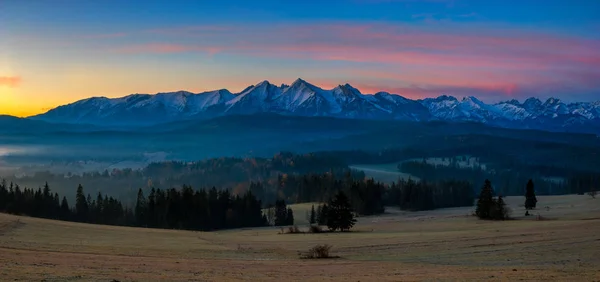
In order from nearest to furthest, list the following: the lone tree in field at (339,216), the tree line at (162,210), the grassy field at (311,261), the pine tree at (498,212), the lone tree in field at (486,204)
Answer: the grassy field at (311,261) → the lone tree in field at (339,216) → the pine tree at (498,212) → the lone tree in field at (486,204) → the tree line at (162,210)

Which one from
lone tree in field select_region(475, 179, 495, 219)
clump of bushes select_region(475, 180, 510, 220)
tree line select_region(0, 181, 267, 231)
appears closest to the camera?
clump of bushes select_region(475, 180, 510, 220)

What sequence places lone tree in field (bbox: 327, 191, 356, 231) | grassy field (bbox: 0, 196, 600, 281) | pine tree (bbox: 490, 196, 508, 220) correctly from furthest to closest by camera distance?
pine tree (bbox: 490, 196, 508, 220), lone tree in field (bbox: 327, 191, 356, 231), grassy field (bbox: 0, 196, 600, 281)

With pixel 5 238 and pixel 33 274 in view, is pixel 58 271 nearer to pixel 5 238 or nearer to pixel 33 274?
pixel 33 274

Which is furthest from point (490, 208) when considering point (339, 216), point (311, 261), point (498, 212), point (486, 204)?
point (311, 261)

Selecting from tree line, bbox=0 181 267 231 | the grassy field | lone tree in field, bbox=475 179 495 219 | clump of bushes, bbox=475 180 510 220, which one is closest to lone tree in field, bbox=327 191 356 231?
the grassy field

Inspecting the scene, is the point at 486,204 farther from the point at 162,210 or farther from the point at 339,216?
the point at 162,210

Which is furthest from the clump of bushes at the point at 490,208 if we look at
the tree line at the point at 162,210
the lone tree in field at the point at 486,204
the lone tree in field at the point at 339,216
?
the tree line at the point at 162,210

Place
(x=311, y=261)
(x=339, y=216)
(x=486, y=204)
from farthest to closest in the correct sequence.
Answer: (x=486, y=204) < (x=339, y=216) < (x=311, y=261)

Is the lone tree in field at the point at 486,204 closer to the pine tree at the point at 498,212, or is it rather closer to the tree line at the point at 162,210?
the pine tree at the point at 498,212

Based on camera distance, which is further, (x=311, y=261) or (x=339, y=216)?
(x=339, y=216)

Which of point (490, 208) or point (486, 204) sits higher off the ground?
point (486, 204)

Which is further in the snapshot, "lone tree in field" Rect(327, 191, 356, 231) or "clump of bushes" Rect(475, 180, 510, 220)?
"clump of bushes" Rect(475, 180, 510, 220)

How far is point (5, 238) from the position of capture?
131 feet

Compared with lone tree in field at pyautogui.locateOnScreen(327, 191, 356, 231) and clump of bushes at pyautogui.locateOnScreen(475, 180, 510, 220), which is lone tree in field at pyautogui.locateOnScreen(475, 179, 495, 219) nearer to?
clump of bushes at pyautogui.locateOnScreen(475, 180, 510, 220)
